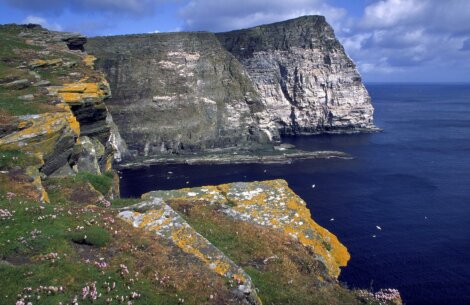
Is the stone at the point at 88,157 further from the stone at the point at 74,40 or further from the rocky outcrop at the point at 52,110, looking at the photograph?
the stone at the point at 74,40

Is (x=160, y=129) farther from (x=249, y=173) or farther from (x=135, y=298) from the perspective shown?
(x=135, y=298)

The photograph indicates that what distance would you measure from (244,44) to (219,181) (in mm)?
76982

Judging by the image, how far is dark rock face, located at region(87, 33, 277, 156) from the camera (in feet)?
402

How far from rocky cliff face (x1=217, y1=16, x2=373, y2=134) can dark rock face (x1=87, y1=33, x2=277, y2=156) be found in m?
13.9

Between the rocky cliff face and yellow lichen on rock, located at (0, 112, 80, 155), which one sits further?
the rocky cliff face

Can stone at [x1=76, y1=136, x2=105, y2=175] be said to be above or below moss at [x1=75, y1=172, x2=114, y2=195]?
below

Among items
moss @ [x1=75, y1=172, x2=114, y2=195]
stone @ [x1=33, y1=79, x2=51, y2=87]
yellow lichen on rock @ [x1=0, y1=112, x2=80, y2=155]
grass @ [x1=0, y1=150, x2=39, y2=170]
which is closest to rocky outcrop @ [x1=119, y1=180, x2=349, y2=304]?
moss @ [x1=75, y1=172, x2=114, y2=195]

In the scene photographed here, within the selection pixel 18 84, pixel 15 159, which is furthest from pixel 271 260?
pixel 18 84

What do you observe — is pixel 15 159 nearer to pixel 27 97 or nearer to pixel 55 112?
pixel 55 112

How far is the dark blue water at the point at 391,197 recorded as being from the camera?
149 feet

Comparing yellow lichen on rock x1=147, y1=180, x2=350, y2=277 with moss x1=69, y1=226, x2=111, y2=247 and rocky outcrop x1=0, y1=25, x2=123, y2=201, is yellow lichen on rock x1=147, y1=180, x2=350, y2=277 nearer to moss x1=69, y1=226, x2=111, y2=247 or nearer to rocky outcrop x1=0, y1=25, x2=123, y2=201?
moss x1=69, y1=226, x2=111, y2=247

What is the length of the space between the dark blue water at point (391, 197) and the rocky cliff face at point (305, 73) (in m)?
12.0

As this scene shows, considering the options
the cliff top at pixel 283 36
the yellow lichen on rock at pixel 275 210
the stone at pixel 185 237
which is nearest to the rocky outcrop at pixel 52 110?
the stone at pixel 185 237

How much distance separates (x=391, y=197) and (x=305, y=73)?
82.5 m
